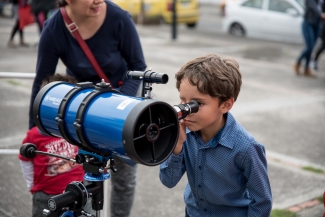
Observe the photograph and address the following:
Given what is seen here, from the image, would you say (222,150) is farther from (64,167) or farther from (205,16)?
(205,16)

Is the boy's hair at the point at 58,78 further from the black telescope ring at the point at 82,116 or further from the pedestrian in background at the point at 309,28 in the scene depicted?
the pedestrian in background at the point at 309,28

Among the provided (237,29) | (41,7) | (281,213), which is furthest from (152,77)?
(237,29)

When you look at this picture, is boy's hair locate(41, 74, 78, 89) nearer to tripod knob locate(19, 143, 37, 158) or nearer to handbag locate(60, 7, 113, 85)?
handbag locate(60, 7, 113, 85)

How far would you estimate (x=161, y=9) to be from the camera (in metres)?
16.9

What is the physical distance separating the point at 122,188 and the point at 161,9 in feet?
46.0

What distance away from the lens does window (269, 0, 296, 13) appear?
13243mm

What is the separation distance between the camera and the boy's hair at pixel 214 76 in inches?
87.1

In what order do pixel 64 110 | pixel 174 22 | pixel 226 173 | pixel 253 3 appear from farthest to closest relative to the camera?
pixel 253 3 → pixel 174 22 → pixel 226 173 → pixel 64 110

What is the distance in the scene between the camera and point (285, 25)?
13.4m

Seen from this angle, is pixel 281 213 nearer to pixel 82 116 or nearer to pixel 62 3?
pixel 62 3

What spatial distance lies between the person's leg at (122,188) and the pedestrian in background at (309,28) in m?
6.70

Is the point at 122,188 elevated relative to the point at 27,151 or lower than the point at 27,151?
lower

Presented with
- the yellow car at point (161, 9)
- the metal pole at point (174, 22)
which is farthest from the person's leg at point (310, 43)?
the yellow car at point (161, 9)

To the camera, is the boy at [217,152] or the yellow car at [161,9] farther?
the yellow car at [161,9]
